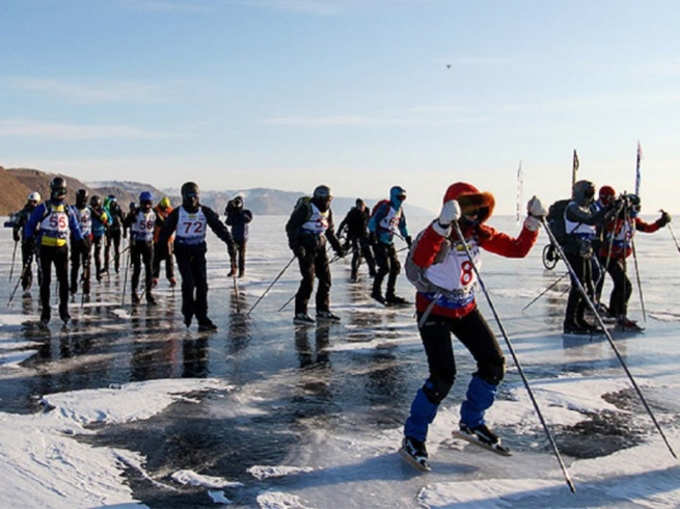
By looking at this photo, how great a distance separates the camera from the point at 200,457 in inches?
175

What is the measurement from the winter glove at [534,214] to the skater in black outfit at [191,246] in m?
5.40

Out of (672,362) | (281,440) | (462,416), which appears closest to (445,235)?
(462,416)

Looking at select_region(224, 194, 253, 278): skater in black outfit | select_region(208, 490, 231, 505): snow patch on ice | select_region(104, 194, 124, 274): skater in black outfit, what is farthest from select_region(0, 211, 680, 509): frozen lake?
select_region(104, 194, 124, 274): skater in black outfit

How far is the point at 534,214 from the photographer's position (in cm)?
469

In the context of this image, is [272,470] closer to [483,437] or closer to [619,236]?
[483,437]

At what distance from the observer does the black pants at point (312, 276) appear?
9.95 meters

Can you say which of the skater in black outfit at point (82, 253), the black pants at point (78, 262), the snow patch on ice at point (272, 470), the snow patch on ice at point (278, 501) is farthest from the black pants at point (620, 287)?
the skater in black outfit at point (82, 253)

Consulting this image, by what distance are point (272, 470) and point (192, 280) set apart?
5.50 meters

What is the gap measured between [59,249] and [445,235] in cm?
689

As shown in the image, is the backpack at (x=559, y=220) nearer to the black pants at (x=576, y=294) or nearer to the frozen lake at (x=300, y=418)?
the black pants at (x=576, y=294)

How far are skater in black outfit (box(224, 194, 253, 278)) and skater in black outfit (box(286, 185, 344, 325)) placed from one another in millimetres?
6506

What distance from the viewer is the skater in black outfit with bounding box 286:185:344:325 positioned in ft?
32.2

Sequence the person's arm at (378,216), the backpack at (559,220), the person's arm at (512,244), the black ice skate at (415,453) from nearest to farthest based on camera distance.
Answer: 1. the black ice skate at (415,453)
2. the person's arm at (512,244)
3. the backpack at (559,220)
4. the person's arm at (378,216)

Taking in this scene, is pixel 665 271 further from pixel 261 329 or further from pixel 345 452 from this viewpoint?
pixel 345 452
